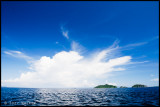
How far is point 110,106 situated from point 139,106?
878cm

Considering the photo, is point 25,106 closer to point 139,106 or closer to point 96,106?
point 96,106

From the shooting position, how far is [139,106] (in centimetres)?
3288

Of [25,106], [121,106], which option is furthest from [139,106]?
[25,106]

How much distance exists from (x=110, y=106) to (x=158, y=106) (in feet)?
47.7

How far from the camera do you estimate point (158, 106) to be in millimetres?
32969

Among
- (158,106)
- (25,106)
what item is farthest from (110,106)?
(25,106)

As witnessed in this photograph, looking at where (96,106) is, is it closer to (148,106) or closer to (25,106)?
(148,106)

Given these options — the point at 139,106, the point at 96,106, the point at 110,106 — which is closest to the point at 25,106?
the point at 96,106

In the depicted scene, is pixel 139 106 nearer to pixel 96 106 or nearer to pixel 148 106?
pixel 148 106

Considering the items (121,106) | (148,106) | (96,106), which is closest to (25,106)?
(96,106)

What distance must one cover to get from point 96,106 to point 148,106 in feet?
51.4

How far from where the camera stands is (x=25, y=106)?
32.2 metres

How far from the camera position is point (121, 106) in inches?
1282

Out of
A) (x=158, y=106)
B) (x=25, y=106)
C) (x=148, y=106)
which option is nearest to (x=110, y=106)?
(x=148, y=106)
